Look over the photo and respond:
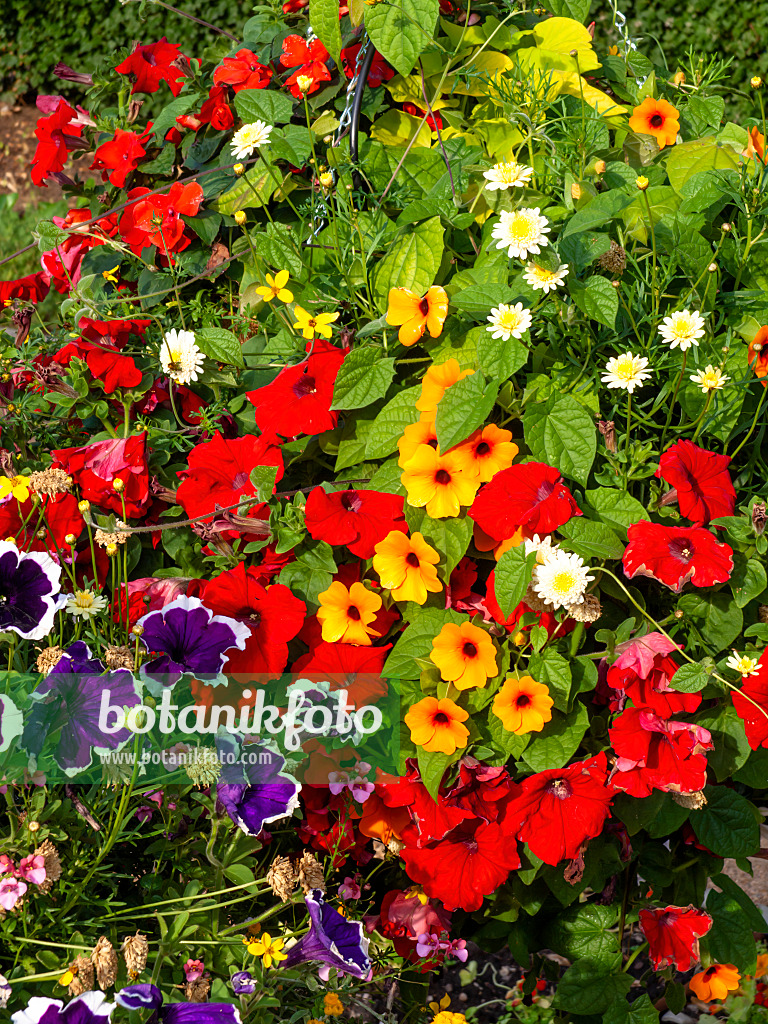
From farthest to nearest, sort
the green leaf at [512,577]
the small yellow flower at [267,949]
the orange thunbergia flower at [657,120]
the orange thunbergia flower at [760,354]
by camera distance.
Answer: the orange thunbergia flower at [657,120], the orange thunbergia flower at [760,354], the green leaf at [512,577], the small yellow flower at [267,949]

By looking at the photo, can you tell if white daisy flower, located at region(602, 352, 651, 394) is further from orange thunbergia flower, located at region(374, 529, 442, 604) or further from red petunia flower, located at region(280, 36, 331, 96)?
red petunia flower, located at region(280, 36, 331, 96)

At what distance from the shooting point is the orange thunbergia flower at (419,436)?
119cm

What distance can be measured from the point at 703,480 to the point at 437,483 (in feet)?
1.08

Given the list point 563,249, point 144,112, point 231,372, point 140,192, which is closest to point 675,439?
point 563,249

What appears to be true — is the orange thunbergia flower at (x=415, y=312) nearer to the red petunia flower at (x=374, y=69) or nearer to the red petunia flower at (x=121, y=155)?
the red petunia flower at (x=374, y=69)

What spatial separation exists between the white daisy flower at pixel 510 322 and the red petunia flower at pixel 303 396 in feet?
0.74

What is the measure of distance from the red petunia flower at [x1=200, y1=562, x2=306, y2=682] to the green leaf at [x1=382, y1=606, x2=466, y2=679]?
0.13 meters

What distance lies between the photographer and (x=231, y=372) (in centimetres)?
139

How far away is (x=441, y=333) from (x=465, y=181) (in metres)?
0.24

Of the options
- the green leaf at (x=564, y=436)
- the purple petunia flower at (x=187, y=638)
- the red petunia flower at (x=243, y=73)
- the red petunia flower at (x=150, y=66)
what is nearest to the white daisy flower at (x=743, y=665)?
the green leaf at (x=564, y=436)

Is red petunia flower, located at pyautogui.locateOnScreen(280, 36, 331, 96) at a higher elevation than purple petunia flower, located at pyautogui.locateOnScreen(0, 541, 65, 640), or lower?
higher

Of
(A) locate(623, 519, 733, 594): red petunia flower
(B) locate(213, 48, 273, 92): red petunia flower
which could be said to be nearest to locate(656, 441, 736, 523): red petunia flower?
(A) locate(623, 519, 733, 594): red petunia flower

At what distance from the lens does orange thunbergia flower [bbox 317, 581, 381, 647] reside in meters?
1.18

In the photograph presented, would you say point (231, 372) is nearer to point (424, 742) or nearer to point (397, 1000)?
point (424, 742)
